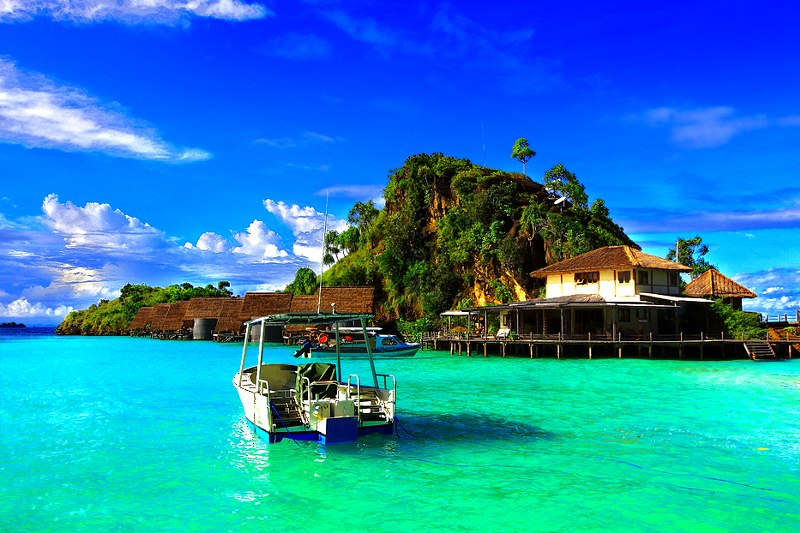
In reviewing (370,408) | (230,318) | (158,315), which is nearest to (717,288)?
(370,408)

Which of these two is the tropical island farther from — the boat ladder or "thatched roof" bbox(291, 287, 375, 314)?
the boat ladder

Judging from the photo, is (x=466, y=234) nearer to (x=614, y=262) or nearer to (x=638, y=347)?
(x=614, y=262)

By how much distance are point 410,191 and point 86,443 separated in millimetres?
58938

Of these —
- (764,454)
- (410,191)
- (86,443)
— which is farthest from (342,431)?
(410,191)

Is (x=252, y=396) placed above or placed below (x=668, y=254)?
below

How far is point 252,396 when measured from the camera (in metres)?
16.1

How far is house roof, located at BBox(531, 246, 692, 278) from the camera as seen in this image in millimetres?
44062

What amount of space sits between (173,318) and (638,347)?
6029 centimetres

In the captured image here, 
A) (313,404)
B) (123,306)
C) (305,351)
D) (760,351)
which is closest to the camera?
(313,404)

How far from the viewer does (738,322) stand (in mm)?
43781

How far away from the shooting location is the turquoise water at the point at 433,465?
1052cm

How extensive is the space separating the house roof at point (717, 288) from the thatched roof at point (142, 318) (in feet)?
234

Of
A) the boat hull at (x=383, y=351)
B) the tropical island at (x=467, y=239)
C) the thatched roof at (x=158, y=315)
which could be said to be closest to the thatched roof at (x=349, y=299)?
the tropical island at (x=467, y=239)

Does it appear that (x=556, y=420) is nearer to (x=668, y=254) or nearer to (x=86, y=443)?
(x=86, y=443)
